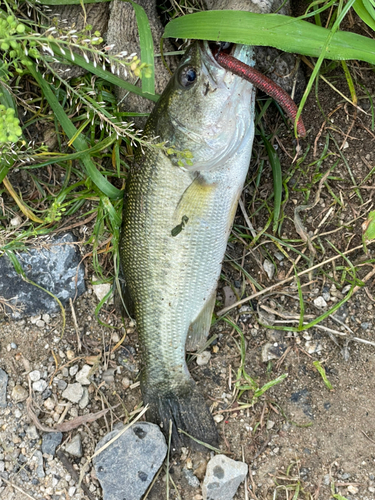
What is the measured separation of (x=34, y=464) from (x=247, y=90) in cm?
268

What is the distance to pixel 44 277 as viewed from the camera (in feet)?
9.77

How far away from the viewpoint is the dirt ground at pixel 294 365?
273 centimetres

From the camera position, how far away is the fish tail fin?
8.97ft

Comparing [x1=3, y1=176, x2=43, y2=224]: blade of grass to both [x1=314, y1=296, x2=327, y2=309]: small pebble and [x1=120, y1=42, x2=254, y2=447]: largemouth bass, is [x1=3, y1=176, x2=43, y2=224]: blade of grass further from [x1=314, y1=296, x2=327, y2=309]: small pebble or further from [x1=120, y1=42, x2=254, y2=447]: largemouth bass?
[x1=314, y1=296, x2=327, y2=309]: small pebble

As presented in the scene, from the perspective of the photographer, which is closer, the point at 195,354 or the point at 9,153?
the point at 9,153

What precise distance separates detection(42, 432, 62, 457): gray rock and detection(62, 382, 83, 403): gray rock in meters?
0.23

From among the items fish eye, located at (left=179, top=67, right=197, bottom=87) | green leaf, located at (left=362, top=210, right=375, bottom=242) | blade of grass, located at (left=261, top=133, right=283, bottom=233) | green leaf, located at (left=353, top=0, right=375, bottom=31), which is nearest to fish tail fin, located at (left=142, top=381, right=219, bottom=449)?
blade of grass, located at (left=261, top=133, right=283, bottom=233)

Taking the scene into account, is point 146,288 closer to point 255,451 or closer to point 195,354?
point 195,354

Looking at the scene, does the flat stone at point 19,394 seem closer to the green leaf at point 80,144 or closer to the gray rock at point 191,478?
the gray rock at point 191,478

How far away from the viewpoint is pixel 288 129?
283cm

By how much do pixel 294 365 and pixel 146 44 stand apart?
220cm

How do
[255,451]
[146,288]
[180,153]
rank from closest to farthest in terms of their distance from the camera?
1. [180,153]
2. [146,288]
3. [255,451]

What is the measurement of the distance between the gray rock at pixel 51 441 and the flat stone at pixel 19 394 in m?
0.29

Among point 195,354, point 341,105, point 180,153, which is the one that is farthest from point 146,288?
point 341,105
